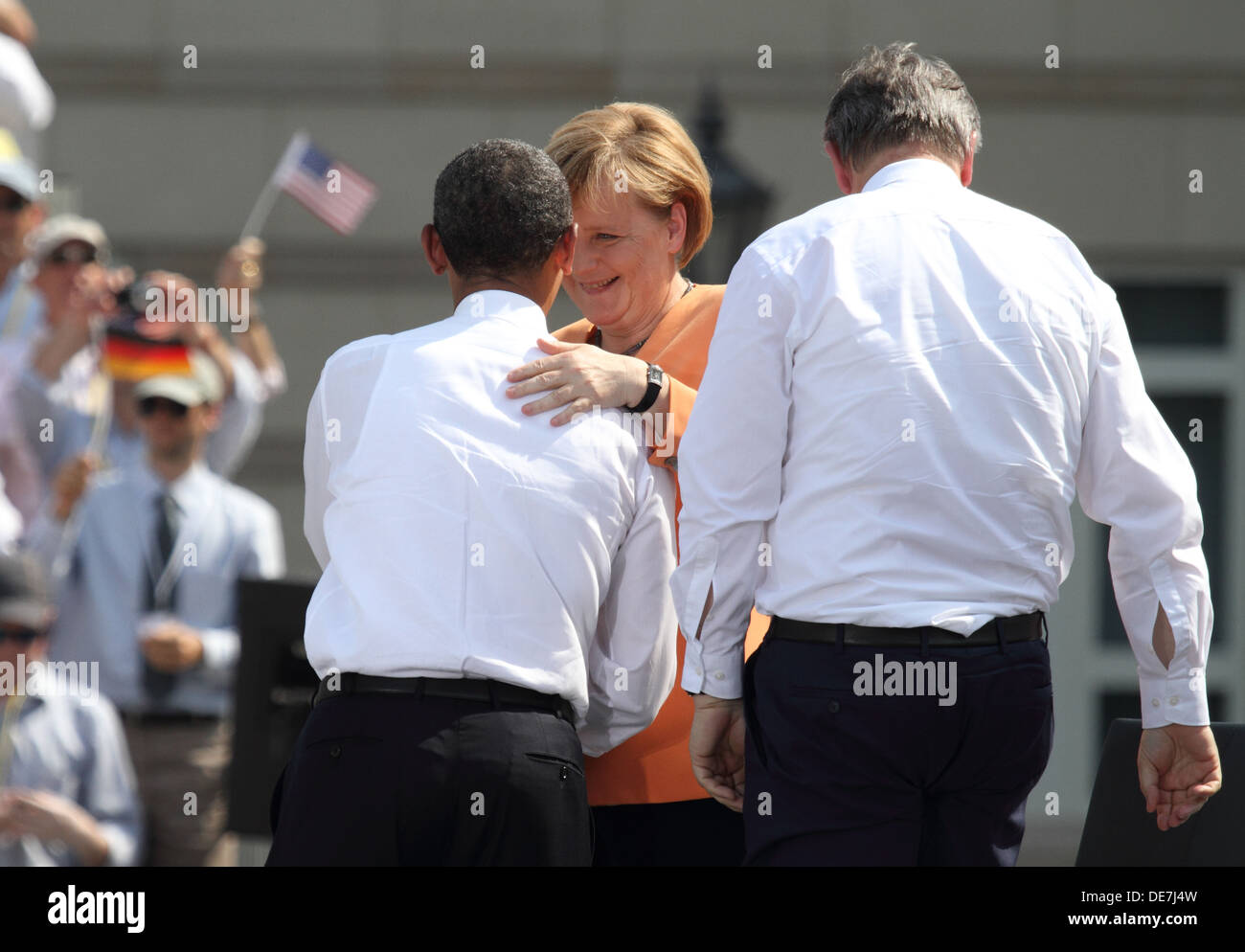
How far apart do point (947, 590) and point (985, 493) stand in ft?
0.50

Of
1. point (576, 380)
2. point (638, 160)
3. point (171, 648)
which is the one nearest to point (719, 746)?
point (576, 380)

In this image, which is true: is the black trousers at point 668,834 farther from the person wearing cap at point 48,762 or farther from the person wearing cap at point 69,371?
the person wearing cap at point 69,371

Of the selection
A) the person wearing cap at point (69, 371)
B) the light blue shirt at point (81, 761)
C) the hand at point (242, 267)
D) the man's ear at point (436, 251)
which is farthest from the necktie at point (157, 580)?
the man's ear at point (436, 251)

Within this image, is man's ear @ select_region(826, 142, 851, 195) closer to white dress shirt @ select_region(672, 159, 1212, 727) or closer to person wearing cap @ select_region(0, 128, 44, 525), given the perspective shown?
white dress shirt @ select_region(672, 159, 1212, 727)

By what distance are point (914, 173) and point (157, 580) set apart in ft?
11.3

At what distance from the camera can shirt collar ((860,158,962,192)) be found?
246cm

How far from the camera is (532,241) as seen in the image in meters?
2.47

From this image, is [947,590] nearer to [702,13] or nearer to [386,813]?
[386,813]

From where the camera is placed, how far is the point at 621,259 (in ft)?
9.82

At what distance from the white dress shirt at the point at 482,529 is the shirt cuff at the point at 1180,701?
77 cm

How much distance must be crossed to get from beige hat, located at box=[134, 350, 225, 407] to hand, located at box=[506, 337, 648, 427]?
3.29 metres
